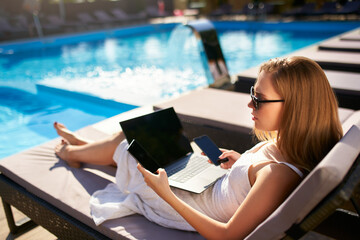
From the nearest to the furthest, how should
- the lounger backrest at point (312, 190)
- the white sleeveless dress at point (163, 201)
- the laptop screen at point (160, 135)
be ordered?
1. the lounger backrest at point (312, 190)
2. the white sleeveless dress at point (163, 201)
3. the laptop screen at point (160, 135)

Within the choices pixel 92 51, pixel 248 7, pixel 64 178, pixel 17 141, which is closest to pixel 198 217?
pixel 64 178

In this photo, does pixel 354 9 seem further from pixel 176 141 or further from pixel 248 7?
pixel 176 141

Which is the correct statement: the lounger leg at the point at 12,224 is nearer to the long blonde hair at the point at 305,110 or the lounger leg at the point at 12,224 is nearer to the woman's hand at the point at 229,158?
the woman's hand at the point at 229,158

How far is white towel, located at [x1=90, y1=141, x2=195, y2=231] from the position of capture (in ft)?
5.23

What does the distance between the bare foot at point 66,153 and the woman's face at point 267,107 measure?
1379 mm

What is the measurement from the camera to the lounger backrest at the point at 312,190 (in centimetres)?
98

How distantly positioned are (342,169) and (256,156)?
0.41 meters

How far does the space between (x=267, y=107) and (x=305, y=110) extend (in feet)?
0.47

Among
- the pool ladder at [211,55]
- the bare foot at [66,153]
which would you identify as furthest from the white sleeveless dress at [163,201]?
the pool ladder at [211,55]

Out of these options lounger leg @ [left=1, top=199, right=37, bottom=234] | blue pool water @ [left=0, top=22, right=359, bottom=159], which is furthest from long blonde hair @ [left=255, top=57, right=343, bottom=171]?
blue pool water @ [left=0, top=22, right=359, bottom=159]

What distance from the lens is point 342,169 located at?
985 millimetres

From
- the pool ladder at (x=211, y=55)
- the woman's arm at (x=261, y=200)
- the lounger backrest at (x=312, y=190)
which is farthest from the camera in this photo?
the pool ladder at (x=211, y=55)

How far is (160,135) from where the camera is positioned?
2.10 m

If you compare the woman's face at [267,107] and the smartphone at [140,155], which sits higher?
the woman's face at [267,107]
